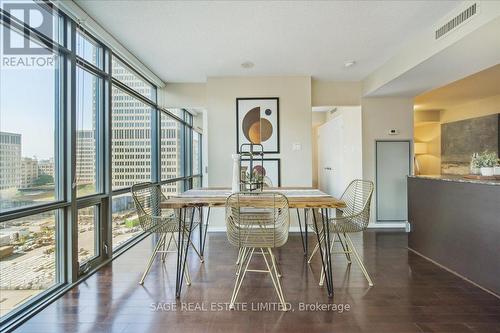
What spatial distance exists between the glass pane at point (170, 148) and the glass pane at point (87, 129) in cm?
181

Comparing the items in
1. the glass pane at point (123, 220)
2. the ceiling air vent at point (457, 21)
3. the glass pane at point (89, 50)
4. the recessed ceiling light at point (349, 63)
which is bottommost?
the glass pane at point (123, 220)

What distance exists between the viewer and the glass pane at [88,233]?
2.79m

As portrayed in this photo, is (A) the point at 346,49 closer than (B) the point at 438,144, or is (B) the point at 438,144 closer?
(A) the point at 346,49

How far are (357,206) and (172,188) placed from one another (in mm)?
3495

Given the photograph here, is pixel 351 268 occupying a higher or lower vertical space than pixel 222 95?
lower

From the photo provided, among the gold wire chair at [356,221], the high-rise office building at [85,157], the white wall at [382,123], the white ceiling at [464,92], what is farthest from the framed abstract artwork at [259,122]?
the white ceiling at [464,92]

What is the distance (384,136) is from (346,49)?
1964 millimetres

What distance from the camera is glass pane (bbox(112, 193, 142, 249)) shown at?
11.6ft

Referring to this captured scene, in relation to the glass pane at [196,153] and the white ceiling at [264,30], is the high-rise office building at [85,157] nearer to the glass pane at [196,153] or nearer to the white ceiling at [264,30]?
the white ceiling at [264,30]

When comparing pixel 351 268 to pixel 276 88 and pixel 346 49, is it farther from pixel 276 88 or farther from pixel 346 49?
pixel 276 88

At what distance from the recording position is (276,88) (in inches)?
186

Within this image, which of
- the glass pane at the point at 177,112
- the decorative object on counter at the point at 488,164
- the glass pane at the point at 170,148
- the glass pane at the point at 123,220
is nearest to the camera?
the decorative object on counter at the point at 488,164

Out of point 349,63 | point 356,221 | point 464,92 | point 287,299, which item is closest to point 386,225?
point 356,221

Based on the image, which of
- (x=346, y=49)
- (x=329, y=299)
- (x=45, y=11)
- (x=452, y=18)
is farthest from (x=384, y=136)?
(x=45, y=11)
